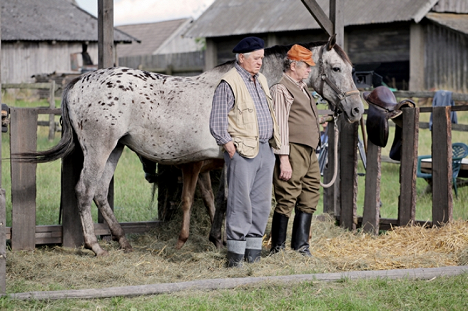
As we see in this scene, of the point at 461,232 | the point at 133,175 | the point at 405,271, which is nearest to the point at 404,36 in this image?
the point at 133,175

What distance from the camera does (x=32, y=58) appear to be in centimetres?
3103

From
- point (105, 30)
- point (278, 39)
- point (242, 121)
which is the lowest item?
point (242, 121)

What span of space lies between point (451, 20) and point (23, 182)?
18.0m

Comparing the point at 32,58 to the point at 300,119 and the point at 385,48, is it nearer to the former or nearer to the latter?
the point at 385,48

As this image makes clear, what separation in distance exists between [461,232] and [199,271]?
261 cm

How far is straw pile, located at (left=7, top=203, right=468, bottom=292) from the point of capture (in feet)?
16.0

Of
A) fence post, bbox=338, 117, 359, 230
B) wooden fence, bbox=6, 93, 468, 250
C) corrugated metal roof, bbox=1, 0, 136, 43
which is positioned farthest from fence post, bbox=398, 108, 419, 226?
corrugated metal roof, bbox=1, 0, 136, 43

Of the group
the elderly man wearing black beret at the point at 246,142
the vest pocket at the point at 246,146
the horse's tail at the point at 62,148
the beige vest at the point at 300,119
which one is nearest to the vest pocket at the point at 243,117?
the elderly man wearing black beret at the point at 246,142

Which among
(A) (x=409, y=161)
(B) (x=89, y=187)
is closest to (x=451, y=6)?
(A) (x=409, y=161)

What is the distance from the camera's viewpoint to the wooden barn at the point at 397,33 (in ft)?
69.2

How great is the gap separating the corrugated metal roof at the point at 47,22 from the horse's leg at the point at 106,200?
83.4 ft

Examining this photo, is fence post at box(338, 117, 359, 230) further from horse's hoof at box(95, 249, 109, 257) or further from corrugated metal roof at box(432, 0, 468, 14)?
corrugated metal roof at box(432, 0, 468, 14)

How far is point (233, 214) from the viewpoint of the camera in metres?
4.98

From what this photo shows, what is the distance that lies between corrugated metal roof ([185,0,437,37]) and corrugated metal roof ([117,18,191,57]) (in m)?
22.9
